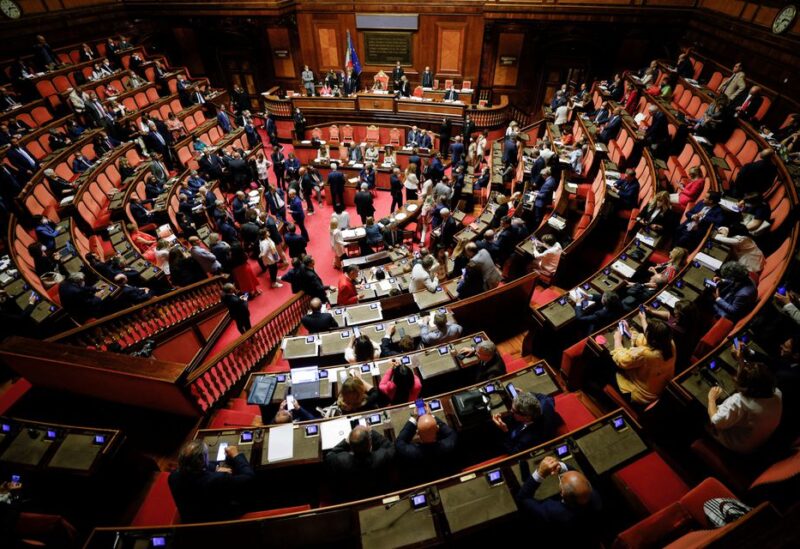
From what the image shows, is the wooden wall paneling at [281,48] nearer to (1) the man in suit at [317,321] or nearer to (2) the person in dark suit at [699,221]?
(1) the man in suit at [317,321]

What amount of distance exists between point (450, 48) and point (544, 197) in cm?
992

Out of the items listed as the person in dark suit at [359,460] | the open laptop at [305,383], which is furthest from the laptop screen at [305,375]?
the person in dark suit at [359,460]

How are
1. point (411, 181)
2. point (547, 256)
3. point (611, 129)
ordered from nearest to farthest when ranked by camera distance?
point (547, 256) → point (611, 129) → point (411, 181)

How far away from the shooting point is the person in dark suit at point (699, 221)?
5254mm

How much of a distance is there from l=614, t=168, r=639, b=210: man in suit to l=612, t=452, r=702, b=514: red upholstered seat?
4.73m

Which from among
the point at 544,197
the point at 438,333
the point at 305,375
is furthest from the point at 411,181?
the point at 305,375

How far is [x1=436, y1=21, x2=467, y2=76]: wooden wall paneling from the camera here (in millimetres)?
13945

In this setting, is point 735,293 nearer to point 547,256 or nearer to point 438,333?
point 547,256

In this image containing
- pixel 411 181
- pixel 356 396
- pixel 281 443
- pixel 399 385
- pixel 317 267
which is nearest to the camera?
pixel 281 443

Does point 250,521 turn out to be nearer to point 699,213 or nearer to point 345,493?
point 345,493

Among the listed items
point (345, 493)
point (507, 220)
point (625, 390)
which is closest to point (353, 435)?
point (345, 493)

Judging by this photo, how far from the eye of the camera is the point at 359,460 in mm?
3094

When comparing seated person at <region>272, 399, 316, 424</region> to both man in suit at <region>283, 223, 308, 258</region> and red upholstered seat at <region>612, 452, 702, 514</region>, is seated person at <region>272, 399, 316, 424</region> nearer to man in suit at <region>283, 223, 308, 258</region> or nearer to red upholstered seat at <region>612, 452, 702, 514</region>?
red upholstered seat at <region>612, 452, 702, 514</region>

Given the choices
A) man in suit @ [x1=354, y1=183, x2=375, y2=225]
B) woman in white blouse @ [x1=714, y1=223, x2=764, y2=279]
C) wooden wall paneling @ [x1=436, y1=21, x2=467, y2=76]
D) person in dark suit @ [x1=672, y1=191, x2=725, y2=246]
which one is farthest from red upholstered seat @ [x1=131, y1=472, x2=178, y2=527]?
wooden wall paneling @ [x1=436, y1=21, x2=467, y2=76]
